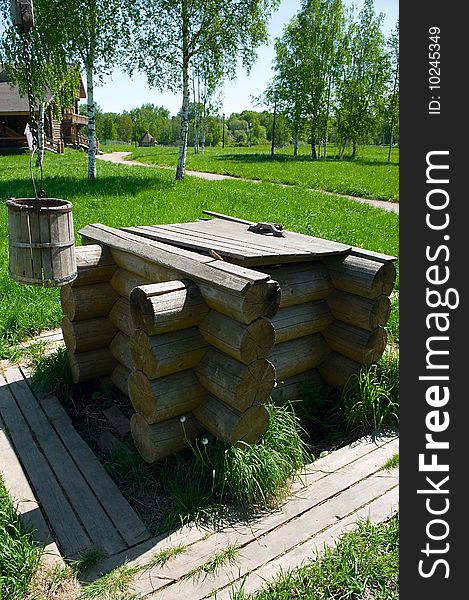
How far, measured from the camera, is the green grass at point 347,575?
2432mm

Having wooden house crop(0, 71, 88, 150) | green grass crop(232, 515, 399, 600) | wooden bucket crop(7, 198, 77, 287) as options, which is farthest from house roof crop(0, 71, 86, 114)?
green grass crop(232, 515, 399, 600)

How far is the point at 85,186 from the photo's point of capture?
51.6ft

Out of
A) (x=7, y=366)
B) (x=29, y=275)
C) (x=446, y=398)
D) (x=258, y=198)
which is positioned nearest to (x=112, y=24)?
(x=258, y=198)

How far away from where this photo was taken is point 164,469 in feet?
11.1

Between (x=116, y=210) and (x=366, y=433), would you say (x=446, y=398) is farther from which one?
(x=116, y=210)

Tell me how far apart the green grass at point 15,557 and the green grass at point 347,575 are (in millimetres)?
983

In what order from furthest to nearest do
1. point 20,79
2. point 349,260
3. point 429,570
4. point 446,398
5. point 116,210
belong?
point 20,79 → point 116,210 → point 349,260 → point 446,398 → point 429,570

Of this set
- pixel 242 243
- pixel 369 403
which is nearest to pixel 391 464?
pixel 369 403

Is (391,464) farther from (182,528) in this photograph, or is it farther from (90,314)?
(90,314)

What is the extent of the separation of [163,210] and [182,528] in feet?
30.2

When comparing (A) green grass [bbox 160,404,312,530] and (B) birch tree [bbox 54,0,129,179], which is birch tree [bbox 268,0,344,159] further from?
(A) green grass [bbox 160,404,312,530]

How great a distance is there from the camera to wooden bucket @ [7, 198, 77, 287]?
10.1 feet

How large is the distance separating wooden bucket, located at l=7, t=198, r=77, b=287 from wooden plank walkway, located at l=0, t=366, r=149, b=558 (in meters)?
1.18

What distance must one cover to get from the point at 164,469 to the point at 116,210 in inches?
347
